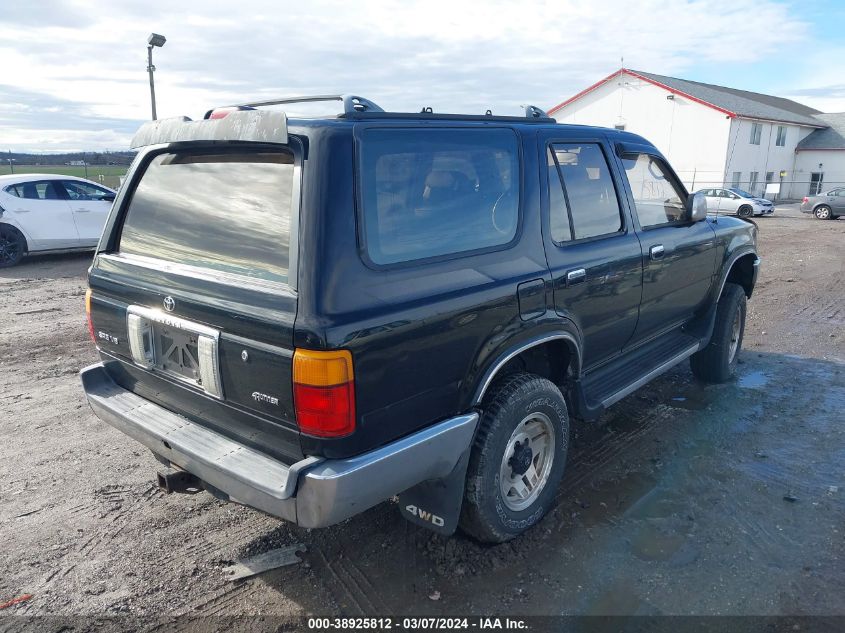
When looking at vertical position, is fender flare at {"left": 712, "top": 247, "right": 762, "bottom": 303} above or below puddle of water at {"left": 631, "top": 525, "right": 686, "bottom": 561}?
above

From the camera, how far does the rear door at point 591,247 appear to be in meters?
3.32

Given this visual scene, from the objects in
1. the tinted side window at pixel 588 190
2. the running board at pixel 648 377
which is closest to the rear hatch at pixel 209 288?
the tinted side window at pixel 588 190

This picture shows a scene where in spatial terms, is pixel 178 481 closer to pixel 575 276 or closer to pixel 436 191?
pixel 436 191

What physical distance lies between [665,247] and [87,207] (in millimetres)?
10754

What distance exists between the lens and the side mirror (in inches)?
175

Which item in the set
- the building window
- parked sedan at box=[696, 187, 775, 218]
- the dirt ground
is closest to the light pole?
the dirt ground

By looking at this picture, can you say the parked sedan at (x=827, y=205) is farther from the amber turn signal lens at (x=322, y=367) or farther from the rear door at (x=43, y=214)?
the amber turn signal lens at (x=322, y=367)

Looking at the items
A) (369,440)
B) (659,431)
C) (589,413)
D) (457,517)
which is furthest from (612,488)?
(369,440)

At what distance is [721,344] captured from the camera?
526cm

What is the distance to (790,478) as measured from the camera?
386cm

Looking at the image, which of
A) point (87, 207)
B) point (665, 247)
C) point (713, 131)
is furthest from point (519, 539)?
point (713, 131)

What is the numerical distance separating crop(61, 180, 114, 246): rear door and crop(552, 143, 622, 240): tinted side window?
10.3m

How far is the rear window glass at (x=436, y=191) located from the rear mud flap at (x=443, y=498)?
0.97 meters

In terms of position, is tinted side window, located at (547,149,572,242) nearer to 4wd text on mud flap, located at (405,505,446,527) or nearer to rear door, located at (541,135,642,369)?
rear door, located at (541,135,642,369)
